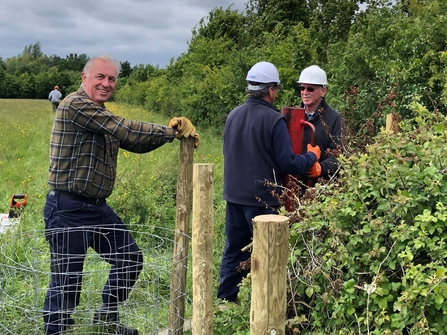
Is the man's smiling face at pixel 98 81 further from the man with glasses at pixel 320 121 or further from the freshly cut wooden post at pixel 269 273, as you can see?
the freshly cut wooden post at pixel 269 273

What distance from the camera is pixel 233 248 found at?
154 inches

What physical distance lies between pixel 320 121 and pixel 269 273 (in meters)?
2.39

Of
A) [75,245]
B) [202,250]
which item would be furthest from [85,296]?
[202,250]

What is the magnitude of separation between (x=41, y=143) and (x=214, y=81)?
655cm

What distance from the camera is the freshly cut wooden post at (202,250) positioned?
2.79 meters

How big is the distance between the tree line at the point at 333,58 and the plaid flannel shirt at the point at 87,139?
56cm

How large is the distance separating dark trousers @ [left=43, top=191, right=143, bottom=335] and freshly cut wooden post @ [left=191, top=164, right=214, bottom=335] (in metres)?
0.50

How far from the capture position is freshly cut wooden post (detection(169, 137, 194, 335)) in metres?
3.10

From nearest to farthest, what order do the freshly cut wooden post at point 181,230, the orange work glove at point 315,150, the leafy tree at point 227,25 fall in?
the freshly cut wooden post at point 181,230
the orange work glove at point 315,150
the leafy tree at point 227,25

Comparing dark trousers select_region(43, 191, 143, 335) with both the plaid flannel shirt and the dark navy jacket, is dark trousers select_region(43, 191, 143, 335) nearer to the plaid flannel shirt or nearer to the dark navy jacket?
the plaid flannel shirt

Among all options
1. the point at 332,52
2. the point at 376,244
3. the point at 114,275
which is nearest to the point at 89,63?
the point at 114,275

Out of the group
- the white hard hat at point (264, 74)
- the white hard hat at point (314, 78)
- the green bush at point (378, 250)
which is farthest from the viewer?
the white hard hat at point (314, 78)

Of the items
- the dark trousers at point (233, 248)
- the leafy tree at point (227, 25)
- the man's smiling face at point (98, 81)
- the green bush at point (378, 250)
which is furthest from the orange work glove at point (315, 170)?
the leafy tree at point (227, 25)

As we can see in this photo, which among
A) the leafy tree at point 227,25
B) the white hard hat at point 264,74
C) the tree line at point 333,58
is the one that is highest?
the leafy tree at point 227,25
